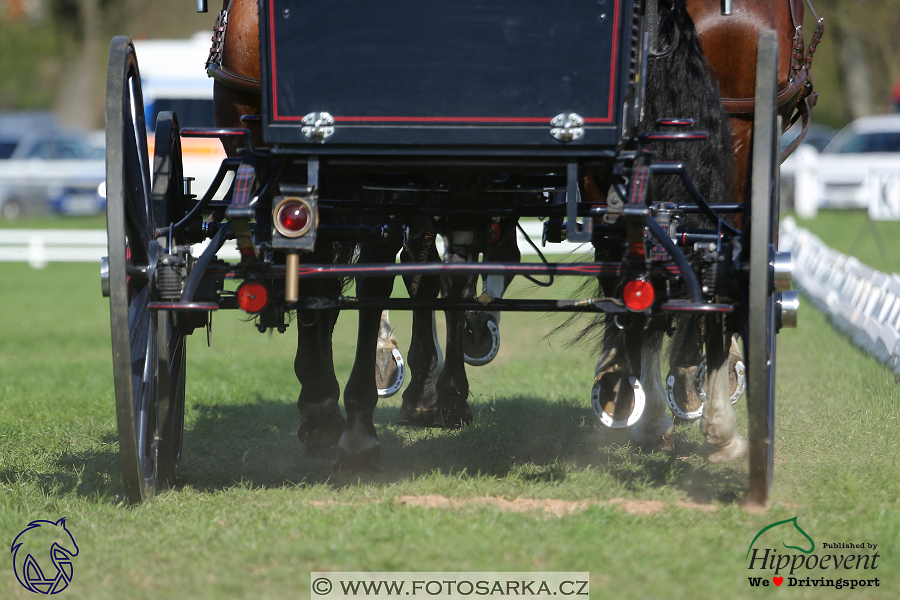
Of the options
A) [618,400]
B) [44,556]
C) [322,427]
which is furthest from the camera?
[322,427]

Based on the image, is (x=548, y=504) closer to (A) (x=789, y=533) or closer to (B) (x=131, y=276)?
(A) (x=789, y=533)

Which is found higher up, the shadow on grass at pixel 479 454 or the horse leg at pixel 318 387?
the horse leg at pixel 318 387

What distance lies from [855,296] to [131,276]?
20.2 feet

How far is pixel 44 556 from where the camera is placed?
3264mm

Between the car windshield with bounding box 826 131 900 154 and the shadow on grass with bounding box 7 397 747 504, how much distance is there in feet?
58.3

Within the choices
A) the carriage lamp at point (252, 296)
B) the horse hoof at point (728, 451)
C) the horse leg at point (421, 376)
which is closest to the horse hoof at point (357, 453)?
the carriage lamp at point (252, 296)

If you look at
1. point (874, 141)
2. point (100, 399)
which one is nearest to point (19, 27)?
point (874, 141)

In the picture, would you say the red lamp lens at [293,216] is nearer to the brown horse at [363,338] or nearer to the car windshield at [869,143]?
the brown horse at [363,338]

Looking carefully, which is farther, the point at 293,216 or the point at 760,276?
the point at 293,216

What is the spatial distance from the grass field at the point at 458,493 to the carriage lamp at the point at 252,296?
2.26ft

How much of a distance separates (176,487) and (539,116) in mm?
1957

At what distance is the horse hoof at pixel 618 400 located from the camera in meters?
4.28

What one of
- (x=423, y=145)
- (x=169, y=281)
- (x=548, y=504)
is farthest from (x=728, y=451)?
(x=169, y=281)

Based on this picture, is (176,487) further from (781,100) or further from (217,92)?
(781,100)
